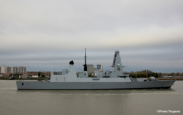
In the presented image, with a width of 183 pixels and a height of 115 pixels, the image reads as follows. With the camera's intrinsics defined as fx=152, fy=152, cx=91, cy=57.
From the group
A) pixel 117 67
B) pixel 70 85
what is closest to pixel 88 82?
pixel 70 85

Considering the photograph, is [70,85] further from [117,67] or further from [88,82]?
[117,67]

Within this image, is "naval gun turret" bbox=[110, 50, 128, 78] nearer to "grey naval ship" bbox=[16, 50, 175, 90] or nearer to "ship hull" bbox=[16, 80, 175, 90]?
"grey naval ship" bbox=[16, 50, 175, 90]

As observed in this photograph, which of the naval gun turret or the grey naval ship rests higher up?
the naval gun turret

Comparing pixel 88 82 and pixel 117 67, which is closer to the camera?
pixel 88 82

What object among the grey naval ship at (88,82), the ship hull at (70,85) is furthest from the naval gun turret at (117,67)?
the ship hull at (70,85)

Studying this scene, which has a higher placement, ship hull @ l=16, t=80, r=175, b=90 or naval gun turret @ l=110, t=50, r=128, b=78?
naval gun turret @ l=110, t=50, r=128, b=78

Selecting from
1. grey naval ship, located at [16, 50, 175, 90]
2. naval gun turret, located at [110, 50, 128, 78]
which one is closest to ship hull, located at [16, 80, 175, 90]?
grey naval ship, located at [16, 50, 175, 90]

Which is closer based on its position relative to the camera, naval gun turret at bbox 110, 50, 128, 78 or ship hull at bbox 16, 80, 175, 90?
ship hull at bbox 16, 80, 175, 90

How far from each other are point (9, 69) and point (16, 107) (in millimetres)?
102090

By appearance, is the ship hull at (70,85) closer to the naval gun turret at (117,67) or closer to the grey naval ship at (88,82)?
the grey naval ship at (88,82)

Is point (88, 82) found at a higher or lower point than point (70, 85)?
higher

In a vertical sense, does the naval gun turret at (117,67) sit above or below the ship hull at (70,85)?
above

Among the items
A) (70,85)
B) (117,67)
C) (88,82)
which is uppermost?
(117,67)

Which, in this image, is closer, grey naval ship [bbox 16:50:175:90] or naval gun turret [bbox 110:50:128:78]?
grey naval ship [bbox 16:50:175:90]
